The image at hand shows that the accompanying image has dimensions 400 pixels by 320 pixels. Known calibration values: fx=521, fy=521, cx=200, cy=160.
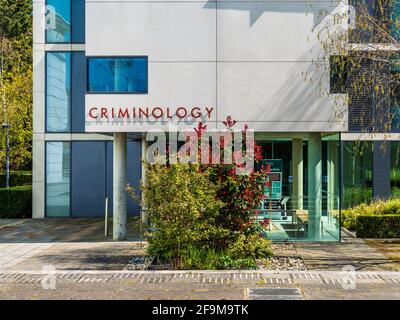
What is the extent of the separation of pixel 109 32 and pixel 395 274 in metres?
10.2

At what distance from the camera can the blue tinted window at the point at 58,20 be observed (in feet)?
74.7

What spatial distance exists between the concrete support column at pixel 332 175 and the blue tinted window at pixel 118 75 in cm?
605

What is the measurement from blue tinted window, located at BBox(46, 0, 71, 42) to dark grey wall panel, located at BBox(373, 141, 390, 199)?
14.0 m

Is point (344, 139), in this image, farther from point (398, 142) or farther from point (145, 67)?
point (145, 67)

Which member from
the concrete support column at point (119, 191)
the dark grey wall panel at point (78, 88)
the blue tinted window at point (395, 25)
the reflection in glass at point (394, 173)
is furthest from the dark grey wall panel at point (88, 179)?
the blue tinted window at point (395, 25)

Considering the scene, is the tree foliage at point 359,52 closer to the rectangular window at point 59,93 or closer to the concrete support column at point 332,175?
the concrete support column at point 332,175

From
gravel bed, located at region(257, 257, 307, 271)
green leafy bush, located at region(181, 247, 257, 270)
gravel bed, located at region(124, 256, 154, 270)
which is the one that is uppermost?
green leafy bush, located at region(181, 247, 257, 270)

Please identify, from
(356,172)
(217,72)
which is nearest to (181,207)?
(217,72)

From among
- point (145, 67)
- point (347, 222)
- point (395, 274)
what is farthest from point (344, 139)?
point (395, 274)

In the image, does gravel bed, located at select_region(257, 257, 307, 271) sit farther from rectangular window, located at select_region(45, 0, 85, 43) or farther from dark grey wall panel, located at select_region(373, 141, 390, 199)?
rectangular window, located at select_region(45, 0, 85, 43)

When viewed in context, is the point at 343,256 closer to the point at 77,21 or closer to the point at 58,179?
the point at 58,179

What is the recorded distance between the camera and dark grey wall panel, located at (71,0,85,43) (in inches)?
897

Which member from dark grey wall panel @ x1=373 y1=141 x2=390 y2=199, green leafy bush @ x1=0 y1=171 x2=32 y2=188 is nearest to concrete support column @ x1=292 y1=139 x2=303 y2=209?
dark grey wall panel @ x1=373 y1=141 x2=390 y2=199

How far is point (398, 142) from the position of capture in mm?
21062
